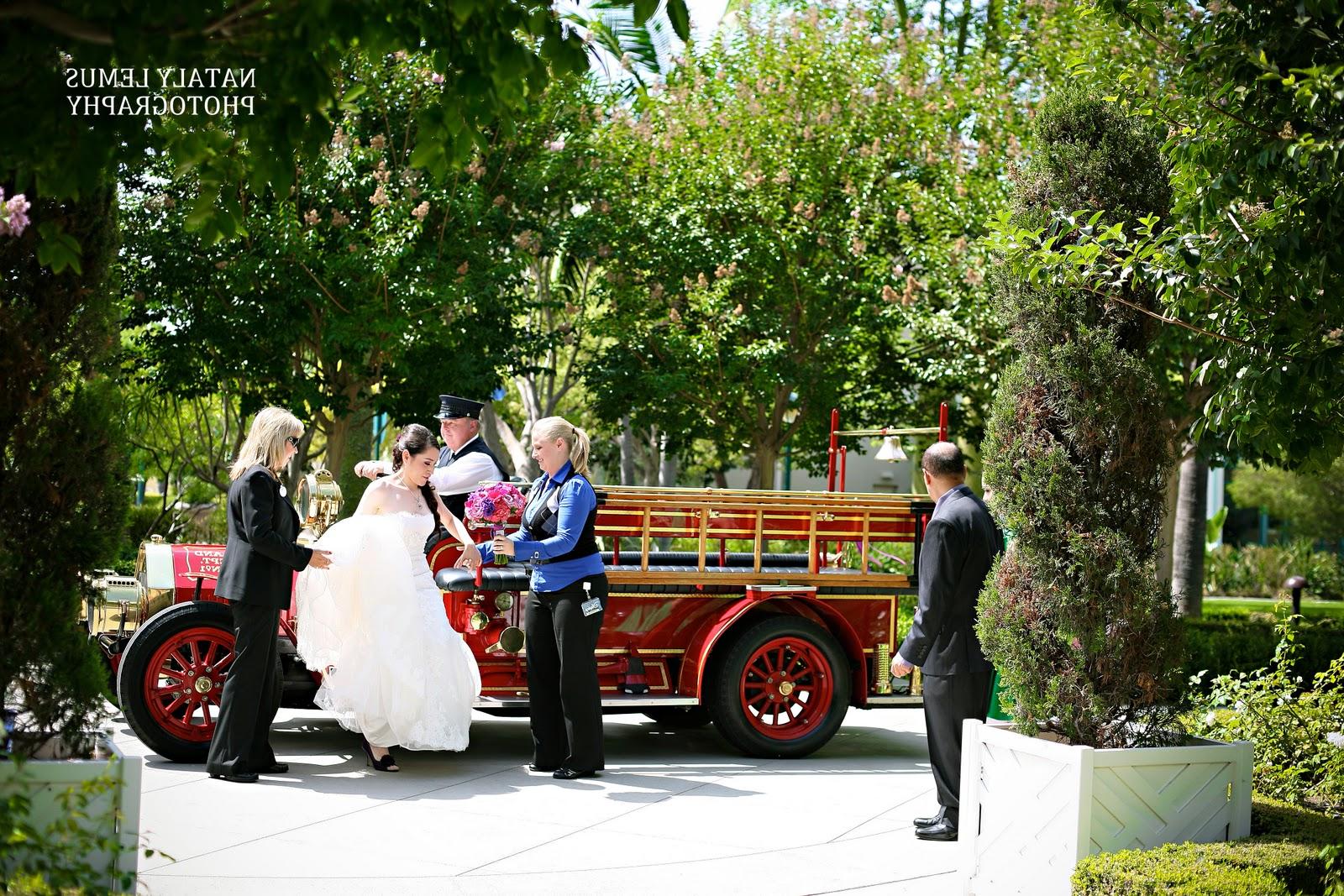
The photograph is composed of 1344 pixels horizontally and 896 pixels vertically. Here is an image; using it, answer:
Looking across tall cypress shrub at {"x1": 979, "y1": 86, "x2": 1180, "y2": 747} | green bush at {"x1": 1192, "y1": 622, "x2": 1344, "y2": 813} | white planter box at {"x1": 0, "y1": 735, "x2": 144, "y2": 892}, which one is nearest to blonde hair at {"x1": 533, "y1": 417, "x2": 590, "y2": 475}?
tall cypress shrub at {"x1": 979, "y1": 86, "x2": 1180, "y2": 747}

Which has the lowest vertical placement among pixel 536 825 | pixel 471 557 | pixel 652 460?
pixel 536 825

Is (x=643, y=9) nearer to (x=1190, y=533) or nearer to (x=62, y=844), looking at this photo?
(x=62, y=844)

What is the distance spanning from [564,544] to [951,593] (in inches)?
86.0

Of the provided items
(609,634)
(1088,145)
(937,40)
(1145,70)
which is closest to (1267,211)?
(1088,145)

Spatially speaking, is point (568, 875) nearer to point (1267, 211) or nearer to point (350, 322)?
point (1267, 211)

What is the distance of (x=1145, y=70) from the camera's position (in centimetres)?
825

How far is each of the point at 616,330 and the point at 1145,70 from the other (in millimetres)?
8924

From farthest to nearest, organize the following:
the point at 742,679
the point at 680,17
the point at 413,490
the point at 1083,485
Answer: the point at 742,679 < the point at 413,490 < the point at 1083,485 < the point at 680,17

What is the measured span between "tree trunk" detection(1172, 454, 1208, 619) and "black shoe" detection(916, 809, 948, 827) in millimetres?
10699

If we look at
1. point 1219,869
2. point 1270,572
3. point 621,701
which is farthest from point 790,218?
point 1270,572

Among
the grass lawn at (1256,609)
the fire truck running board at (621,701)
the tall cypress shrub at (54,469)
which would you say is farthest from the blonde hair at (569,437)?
the grass lawn at (1256,609)

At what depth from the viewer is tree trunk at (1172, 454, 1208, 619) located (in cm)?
1625

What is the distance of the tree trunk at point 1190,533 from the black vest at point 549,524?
10831 millimetres

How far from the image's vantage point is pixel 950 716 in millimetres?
6414
